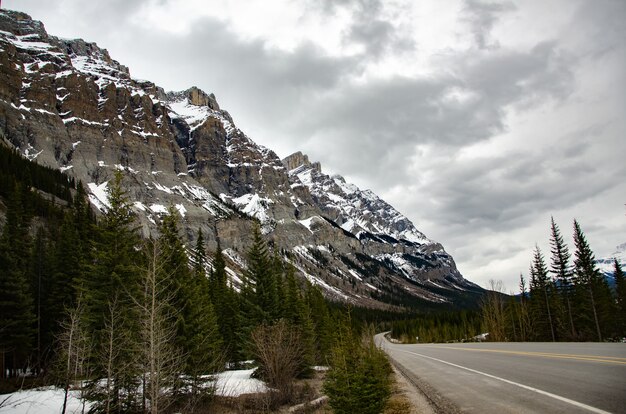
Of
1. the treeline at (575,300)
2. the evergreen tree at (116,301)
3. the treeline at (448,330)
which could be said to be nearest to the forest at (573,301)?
the treeline at (575,300)

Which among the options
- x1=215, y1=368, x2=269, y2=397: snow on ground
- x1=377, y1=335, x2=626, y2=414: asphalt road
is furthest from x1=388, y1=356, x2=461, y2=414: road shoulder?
x1=215, y1=368, x2=269, y2=397: snow on ground

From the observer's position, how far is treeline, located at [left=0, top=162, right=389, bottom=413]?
596 inches

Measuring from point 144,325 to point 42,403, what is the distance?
23.8 feet

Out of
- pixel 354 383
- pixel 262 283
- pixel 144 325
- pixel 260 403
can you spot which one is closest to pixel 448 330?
pixel 262 283

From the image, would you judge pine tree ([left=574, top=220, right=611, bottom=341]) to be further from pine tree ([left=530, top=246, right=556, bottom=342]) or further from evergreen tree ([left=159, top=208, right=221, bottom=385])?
evergreen tree ([left=159, top=208, right=221, bottom=385])

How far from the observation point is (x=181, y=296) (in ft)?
74.4

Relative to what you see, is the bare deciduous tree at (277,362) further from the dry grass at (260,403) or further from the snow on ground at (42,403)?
the snow on ground at (42,403)

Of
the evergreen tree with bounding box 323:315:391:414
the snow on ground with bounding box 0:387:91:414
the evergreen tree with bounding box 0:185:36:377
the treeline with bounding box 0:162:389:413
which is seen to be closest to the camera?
the evergreen tree with bounding box 323:315:391:414

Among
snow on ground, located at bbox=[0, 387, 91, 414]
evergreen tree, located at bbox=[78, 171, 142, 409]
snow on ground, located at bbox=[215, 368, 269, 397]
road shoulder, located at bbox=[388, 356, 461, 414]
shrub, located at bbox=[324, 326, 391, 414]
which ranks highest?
evergreen tree, located at bbox=[78, 171, 142, 409]

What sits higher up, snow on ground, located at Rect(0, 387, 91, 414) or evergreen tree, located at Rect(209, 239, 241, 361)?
evergreen tree, located at Rect(209, 239, 241, 361)

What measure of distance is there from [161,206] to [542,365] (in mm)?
193205

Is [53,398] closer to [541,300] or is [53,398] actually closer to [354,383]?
[354,383]

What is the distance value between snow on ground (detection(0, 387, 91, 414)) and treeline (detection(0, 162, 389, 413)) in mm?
1138

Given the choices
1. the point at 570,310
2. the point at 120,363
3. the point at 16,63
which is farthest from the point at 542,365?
the point at 16,63
